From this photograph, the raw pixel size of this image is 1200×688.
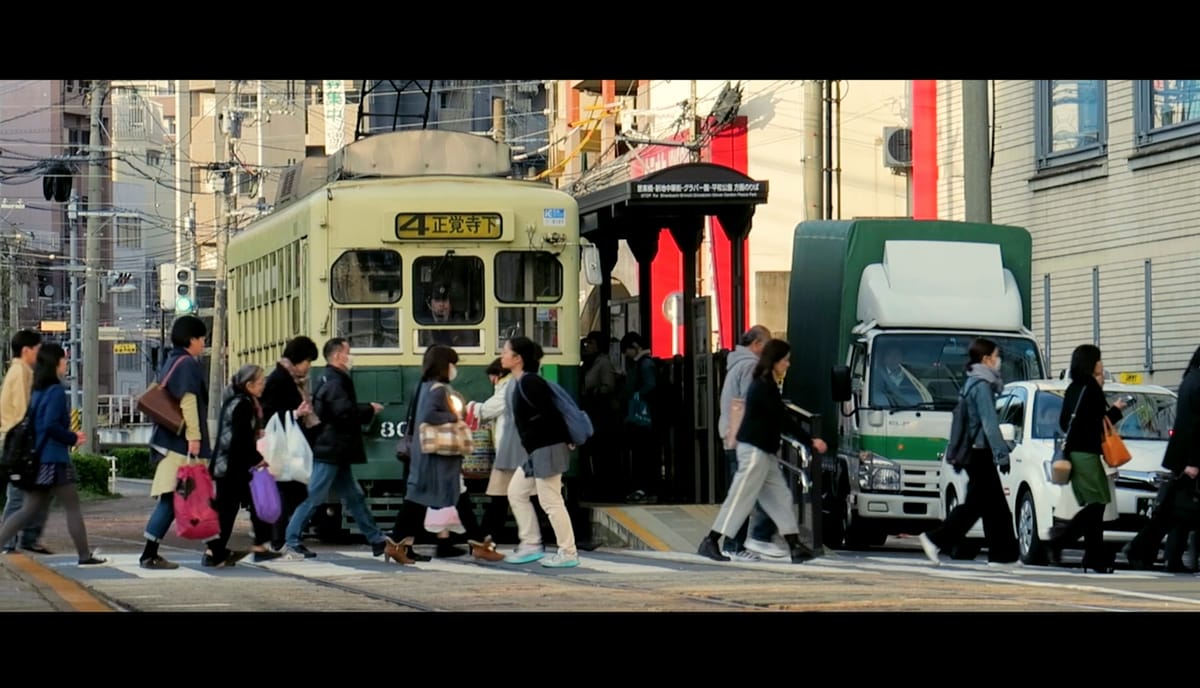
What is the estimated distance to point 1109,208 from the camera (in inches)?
1159

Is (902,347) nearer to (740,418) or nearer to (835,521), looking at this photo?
(835,521)

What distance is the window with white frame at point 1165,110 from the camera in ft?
88.9

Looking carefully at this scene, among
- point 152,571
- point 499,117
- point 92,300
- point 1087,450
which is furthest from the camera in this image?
point 499,117

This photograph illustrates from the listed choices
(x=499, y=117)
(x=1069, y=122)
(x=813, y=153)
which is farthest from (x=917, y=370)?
(x=499, y=117)

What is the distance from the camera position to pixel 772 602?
1402 cm

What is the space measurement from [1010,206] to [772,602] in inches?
752

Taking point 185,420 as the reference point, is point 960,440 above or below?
below

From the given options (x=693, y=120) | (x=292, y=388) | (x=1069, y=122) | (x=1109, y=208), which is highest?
(x=693, y=120)

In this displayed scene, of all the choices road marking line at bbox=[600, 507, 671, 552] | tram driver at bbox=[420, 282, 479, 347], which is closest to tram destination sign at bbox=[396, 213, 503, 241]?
tram driver at bbox=[420, 282, 479, 347]

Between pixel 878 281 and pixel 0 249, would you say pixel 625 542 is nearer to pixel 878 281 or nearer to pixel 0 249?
pixel 878 281

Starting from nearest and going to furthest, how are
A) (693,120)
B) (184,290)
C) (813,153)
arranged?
(813,153) → (184,290) → (693,120)

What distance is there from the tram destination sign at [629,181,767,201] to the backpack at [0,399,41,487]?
7251 millimetres

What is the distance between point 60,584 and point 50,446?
2187 millimetres

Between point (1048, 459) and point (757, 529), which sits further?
point (1048, 459)
